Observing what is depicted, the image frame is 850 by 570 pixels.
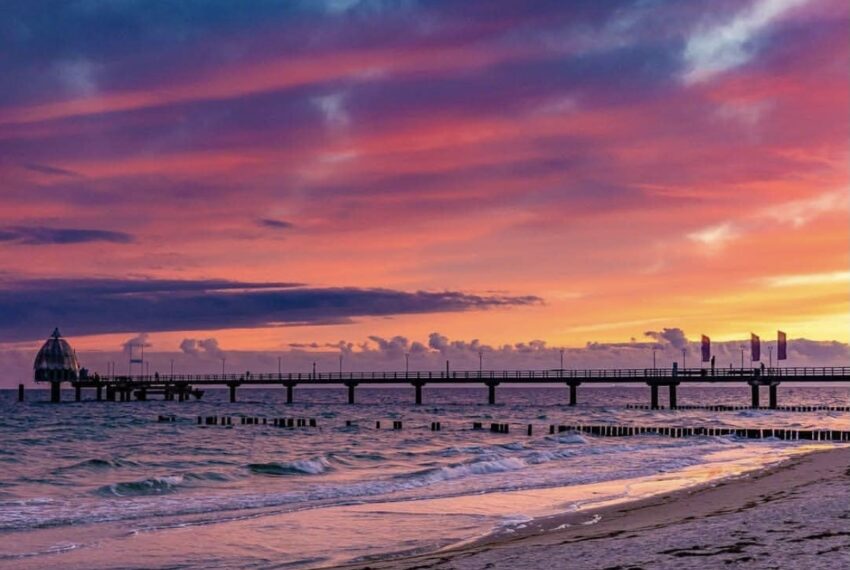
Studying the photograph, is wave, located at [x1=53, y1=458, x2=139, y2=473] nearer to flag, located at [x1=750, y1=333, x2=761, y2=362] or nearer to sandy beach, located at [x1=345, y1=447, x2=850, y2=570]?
sandy beach, located at [x1=345, y1=447, x2=850, y2=570]

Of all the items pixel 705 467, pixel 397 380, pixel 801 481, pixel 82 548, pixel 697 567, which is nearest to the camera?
pixel 697 567

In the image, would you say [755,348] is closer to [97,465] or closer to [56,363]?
[97,465]

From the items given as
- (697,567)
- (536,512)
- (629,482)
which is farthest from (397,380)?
(697,567)

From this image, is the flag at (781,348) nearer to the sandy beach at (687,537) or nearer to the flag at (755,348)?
the flag at (755,348)

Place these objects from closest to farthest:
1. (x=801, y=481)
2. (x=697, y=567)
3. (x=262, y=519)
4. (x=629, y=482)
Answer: (x=697, y=567), (x=262, y=519), (x=801, y=481), (x=629, y=482)

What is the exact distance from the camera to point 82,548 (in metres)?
18.3

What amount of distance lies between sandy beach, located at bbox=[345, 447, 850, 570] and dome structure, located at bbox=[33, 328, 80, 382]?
483ft

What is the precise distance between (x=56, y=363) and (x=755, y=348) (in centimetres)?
11052

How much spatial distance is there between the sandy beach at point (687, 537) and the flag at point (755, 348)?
96603 mm

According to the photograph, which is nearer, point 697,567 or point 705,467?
point 697,567

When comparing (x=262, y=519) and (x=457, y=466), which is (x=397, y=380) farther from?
(x=262, y=519)

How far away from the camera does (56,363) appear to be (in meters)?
157

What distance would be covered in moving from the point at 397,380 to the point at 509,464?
7991cm

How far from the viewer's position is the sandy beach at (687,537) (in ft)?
41.5
